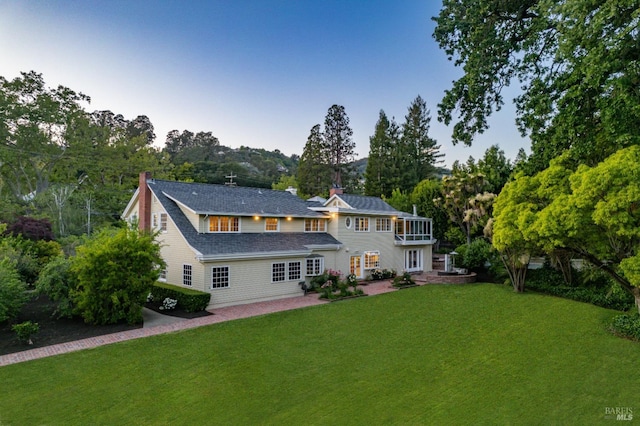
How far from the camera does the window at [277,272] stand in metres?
19.3

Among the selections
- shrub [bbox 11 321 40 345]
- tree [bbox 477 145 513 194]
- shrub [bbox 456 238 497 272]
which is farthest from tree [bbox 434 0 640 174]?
shrub [bbox 11 321 40 345]

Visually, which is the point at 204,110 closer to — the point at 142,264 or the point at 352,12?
the point at 352,12

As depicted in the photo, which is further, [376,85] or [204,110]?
[204,110]

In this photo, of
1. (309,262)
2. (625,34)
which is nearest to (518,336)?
(625,34)

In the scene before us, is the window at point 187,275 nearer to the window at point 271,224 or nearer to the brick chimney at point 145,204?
the brick chimney at point 145,204

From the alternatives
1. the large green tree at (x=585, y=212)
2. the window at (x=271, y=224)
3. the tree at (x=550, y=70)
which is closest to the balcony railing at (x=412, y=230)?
the window at (x=271, y=224)

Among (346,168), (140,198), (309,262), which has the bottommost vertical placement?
(309,262)

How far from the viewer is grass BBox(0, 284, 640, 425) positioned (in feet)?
23.9

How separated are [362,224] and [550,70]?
15249 millimetres

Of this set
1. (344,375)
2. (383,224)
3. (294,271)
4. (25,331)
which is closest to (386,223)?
(383,224)

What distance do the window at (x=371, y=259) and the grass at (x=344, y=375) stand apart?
1115 centimetres

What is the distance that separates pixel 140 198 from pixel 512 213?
816 inches

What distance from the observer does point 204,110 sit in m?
32.3

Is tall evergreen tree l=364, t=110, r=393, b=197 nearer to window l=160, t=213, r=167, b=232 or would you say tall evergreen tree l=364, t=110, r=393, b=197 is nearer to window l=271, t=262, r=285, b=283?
window l=271, t=262, r=285, b=283
